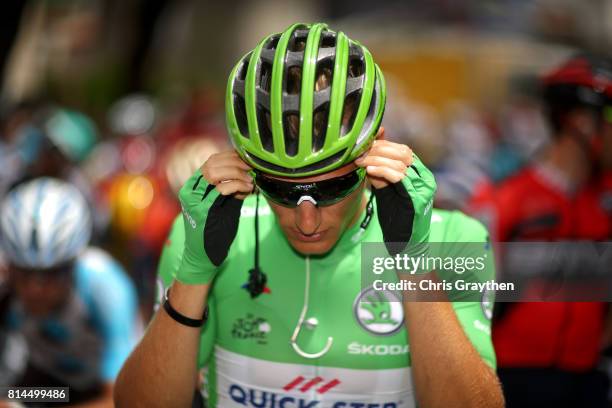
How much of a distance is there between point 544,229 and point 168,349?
275 cm

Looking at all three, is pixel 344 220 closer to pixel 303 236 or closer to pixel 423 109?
pixel 303 236

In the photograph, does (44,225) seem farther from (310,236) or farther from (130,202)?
(130,202)

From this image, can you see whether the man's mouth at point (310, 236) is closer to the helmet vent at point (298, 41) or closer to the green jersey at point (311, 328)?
the green jersey at point (311, 328)

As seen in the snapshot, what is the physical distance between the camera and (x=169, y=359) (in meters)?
2.59

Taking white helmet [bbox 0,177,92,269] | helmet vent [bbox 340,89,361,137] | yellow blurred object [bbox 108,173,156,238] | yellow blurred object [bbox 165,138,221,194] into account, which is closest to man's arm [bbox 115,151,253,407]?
helmet vent [bbox 340,89,361,137]

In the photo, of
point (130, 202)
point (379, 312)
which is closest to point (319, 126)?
point (379, 312)

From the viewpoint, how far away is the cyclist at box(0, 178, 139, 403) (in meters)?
4.15

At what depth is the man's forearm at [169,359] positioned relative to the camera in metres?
2.56

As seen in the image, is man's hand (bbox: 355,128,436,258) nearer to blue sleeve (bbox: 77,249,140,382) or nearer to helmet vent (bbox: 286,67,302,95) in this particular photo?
helmet vent (bbox: 286,67,302,95)

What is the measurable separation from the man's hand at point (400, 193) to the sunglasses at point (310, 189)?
0.22 feet

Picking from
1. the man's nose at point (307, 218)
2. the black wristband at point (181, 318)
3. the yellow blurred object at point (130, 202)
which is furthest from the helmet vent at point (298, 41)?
the yellow blurred object at point (130, 202)

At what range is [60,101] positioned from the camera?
824 inches

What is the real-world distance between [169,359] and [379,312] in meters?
0.77

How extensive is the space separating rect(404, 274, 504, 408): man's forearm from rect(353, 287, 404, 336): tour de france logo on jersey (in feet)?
0.58
